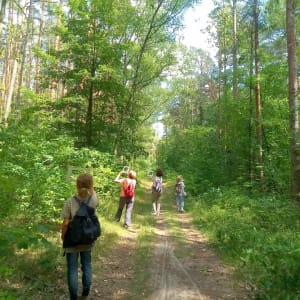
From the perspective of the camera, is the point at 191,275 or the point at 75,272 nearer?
the point at 75,272

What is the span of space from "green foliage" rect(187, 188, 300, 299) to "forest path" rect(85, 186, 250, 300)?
387mm

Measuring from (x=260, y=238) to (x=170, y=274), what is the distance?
231cm

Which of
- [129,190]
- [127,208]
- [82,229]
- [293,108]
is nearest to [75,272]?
[82,229]

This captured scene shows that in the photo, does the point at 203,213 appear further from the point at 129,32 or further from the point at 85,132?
the point at 129,32

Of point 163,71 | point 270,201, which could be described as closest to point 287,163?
point 270,201

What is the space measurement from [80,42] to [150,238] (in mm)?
9635

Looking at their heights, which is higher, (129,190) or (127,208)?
(129,190)

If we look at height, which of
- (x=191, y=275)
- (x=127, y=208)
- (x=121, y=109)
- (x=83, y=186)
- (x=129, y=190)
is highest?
(x=121, y=109)

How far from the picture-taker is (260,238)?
753 centimetres

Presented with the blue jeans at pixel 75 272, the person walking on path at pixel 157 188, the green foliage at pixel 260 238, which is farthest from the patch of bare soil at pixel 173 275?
the person walking on path at pixel 157 188

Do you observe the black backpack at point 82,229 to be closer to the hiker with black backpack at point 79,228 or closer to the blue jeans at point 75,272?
the hiker with black backpack at point 79,228

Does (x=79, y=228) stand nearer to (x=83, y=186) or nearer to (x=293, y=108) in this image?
(x=83, y=186)

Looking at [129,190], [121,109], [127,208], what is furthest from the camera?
[121,109]

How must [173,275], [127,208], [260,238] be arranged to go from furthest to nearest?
[127,208] < [260,238] < [173,275]
